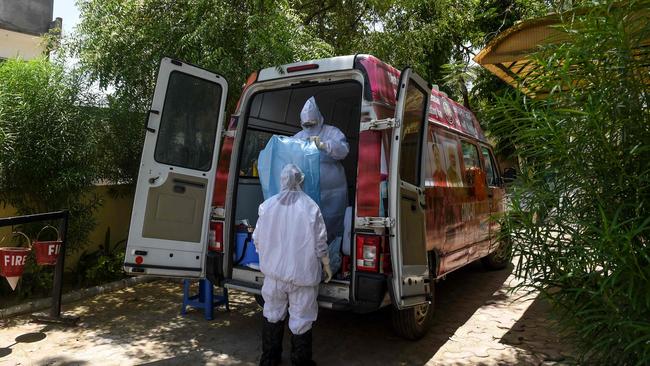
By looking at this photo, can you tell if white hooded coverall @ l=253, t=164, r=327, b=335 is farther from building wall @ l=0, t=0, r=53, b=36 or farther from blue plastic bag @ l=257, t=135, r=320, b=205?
building wall @ l=0, t=0, r=53, b=36

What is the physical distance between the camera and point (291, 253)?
3588 millimetres

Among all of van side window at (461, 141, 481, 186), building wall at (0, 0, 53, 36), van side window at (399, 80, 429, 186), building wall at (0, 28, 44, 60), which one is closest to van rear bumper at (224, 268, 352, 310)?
van side window at (399, 80, 429, 186)

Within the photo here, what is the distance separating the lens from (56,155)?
215 inches

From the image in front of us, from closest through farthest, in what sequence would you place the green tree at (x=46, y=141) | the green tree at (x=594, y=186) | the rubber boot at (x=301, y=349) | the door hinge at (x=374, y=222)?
the green tree at (x=594, y=186), the door hinge at (x=374, y=222), the rubber boot at (x=301, y=349), the green tree at (x=46, y=141)

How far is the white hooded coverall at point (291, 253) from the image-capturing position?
359cm

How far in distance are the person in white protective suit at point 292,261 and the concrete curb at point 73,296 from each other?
2.98 metres

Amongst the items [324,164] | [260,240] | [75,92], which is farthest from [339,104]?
[75,92]

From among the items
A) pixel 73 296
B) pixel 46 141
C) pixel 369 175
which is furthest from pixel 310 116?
pixel 73 296

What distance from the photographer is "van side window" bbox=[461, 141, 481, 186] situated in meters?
5.87

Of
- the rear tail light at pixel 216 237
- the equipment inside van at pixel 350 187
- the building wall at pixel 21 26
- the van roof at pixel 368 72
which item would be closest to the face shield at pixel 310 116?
the equipment inside van at pixel 350 187

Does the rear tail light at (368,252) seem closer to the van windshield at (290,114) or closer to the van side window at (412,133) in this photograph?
the van side window at (412,133)

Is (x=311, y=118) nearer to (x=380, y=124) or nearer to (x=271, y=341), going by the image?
(x=380, y=124)

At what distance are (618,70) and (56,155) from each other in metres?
5.37

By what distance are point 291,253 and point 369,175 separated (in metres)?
0.80
